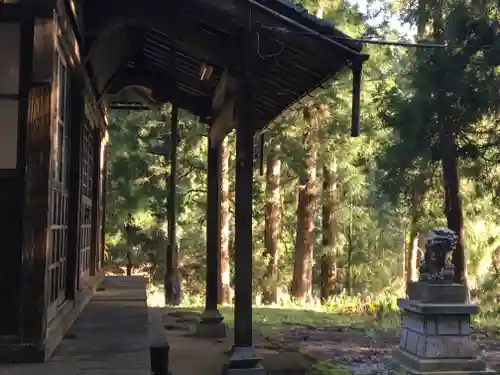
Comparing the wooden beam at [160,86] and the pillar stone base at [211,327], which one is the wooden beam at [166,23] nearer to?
the wooden beam at [160,86]

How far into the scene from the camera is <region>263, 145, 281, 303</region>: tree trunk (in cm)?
2194

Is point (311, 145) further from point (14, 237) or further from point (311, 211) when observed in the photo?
point (14, 237)

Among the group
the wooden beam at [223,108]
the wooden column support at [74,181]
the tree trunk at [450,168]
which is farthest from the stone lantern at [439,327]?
the tree trunk at [450,168]

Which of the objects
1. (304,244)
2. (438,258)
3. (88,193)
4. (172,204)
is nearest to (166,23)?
(88,193)

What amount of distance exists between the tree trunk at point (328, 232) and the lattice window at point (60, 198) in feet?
53.3

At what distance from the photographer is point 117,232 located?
78.5 feet

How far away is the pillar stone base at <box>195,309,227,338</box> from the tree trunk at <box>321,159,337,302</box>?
40.5 feet

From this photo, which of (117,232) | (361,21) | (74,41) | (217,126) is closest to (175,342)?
(217,126)

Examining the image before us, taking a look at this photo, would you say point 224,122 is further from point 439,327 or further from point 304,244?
point 304,244

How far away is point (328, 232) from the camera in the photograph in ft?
73.9

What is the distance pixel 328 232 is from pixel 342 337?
36.0 ft

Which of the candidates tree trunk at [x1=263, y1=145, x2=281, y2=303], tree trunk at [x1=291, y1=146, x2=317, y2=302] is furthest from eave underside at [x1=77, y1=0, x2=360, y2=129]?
tree trunk at [x1=263, y1=145, x2=281, y2=303]

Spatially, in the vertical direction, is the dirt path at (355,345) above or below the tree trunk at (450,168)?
below

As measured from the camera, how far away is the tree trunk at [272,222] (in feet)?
72.0
